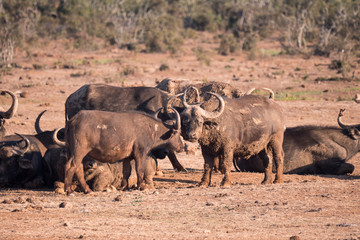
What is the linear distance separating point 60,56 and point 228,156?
85.5ft

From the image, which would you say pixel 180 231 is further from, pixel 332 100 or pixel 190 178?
pixel 332 100

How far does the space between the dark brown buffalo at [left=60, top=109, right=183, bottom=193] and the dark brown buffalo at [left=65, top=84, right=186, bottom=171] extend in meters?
1.96

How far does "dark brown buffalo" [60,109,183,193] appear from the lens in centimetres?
947

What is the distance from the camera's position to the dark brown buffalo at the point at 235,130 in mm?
10305

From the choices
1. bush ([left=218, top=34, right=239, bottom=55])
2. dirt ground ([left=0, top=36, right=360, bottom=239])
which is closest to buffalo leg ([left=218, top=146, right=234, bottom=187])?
dirt ground ([left=0, top=36, right=360, bottom=239])

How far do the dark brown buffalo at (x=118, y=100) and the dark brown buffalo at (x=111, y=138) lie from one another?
1.96 metres

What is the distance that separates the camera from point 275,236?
6.89m

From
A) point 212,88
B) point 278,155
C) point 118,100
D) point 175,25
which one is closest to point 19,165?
point 118,100

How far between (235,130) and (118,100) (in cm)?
317

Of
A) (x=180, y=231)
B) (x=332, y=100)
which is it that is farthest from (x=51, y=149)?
(x=332, y=100)

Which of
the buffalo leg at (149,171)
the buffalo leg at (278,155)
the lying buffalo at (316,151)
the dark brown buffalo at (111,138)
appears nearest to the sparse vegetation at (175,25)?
the lying buffalo at (316,151)

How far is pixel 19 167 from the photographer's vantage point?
1109 cm

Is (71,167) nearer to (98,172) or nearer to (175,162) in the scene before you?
(98,172)

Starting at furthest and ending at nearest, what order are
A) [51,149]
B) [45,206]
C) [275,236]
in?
[51,149], [45,206], [275,236]
